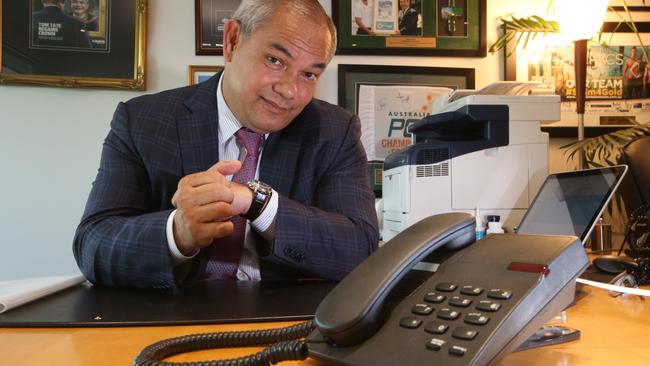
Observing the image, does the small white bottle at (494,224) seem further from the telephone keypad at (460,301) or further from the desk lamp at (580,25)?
the telephone keypad at (460,301)

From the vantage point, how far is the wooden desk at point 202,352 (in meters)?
0.46

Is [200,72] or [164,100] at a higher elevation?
[200,72]

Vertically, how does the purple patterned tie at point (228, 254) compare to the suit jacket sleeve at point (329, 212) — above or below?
below

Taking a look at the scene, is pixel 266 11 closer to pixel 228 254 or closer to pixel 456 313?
pixel 228 254

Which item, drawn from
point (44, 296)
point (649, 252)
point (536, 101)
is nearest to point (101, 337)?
point (44, 296)

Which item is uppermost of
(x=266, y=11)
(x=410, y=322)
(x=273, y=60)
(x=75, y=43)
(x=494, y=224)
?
(x=75, y=43)

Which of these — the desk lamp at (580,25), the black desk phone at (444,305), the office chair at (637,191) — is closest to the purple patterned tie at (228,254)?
the black desk phone at (444,305)

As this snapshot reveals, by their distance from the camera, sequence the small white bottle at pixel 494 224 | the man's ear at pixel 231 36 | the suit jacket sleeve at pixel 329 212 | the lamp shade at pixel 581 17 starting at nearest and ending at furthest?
the suit jacket sleeve at pixel 329 212 < the man's ear at pixel 231 36 < the small white bottle at pixel 494 224 < the lamp shade at pixel 581 17

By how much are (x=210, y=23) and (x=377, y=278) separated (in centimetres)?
198

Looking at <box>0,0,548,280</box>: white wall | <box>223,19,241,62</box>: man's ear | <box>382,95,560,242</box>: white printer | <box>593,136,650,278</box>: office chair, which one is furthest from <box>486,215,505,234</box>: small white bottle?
<box>0,0,548,280</box>: white wall

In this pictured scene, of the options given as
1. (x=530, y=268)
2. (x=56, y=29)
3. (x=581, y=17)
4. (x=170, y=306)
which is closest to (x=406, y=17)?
(x=581, y=17)

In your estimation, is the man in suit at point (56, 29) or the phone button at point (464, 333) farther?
the man in suit at point (56, 29)

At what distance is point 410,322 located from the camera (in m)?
0.39

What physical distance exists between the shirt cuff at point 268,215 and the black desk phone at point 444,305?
0.45m
